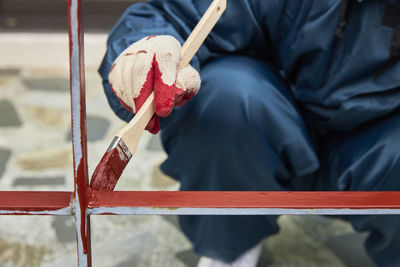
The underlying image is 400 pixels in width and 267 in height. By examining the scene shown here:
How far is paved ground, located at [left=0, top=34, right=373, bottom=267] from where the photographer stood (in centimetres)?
108

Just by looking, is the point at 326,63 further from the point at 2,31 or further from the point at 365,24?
the point at 2,31

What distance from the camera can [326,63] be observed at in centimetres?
91

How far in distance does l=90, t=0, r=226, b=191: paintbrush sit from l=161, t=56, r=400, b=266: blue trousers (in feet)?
0.61

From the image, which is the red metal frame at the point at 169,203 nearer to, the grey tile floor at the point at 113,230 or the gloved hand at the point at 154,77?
the gloved hand at the point at 154,77

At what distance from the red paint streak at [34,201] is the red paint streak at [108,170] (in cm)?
3

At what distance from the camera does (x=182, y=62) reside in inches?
27.0

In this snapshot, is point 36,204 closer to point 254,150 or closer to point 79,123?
point 79,123

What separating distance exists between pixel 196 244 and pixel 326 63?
43cm

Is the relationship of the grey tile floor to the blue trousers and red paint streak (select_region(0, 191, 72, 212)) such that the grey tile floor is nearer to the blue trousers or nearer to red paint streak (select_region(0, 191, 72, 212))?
the blue trousers

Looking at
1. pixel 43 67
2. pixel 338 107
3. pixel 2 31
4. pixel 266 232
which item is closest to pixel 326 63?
pixel 338 107

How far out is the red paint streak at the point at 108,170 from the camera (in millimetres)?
552

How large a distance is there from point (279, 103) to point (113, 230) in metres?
0.52

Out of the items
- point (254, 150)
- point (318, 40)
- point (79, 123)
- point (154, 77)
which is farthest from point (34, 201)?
point (318, 40)

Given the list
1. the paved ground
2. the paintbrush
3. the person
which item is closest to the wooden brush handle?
the paintbrush
